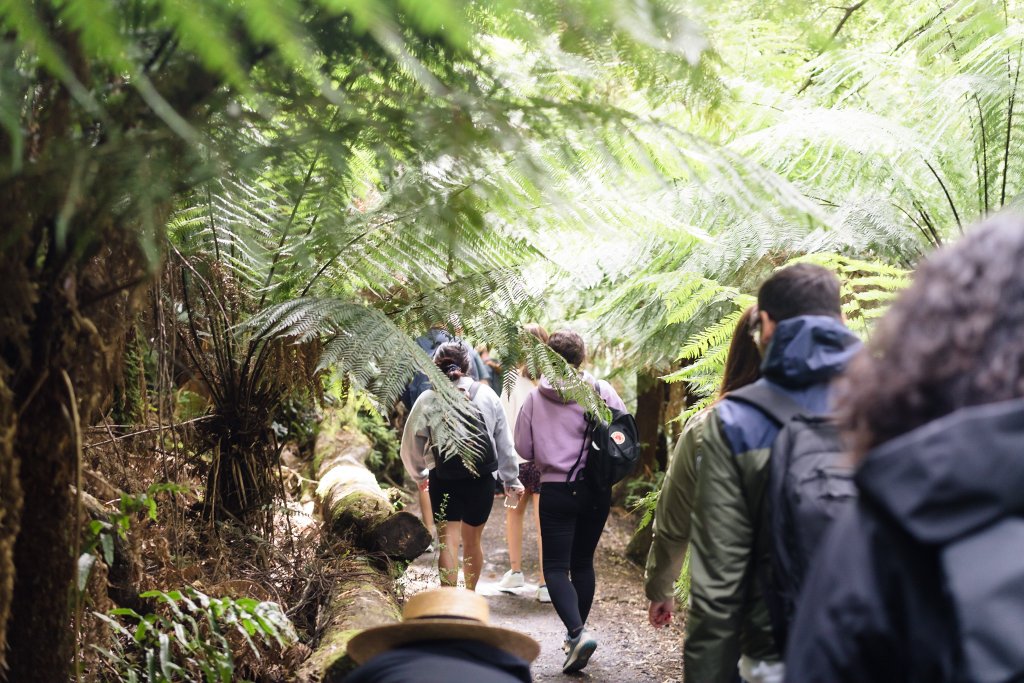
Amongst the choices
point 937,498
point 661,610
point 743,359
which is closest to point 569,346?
point 743,359

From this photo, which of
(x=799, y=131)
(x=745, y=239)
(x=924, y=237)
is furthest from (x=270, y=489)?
(x=924, y=237)

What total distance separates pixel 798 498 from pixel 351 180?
5.60 feet

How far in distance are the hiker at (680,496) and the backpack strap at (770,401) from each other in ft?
1.34

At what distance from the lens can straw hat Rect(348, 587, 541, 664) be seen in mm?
2277

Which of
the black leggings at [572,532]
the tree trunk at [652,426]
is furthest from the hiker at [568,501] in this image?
the tree trunk at [652,426]

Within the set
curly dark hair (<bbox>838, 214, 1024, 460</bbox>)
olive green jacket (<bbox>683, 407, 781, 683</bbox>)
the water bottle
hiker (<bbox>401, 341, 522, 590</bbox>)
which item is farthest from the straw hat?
the water bottle

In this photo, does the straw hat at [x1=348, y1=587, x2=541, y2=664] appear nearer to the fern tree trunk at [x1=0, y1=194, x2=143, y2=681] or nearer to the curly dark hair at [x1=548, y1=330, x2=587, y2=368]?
the fern tree trunk at [x1=0, y1=194, x2=143, y2=681]

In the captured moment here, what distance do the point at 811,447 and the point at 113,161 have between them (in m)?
1.81

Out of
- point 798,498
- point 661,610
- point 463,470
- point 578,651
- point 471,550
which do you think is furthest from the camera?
point 471,550

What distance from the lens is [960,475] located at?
3.63 ft

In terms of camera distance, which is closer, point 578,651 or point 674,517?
point 674,517

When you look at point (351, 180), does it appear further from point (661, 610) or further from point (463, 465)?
point (463, 465)

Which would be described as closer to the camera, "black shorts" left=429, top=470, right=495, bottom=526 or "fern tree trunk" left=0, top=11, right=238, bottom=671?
"fern tree trunk" left=0, top=11, right=238, bottom=671

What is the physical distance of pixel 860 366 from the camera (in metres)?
1.39
